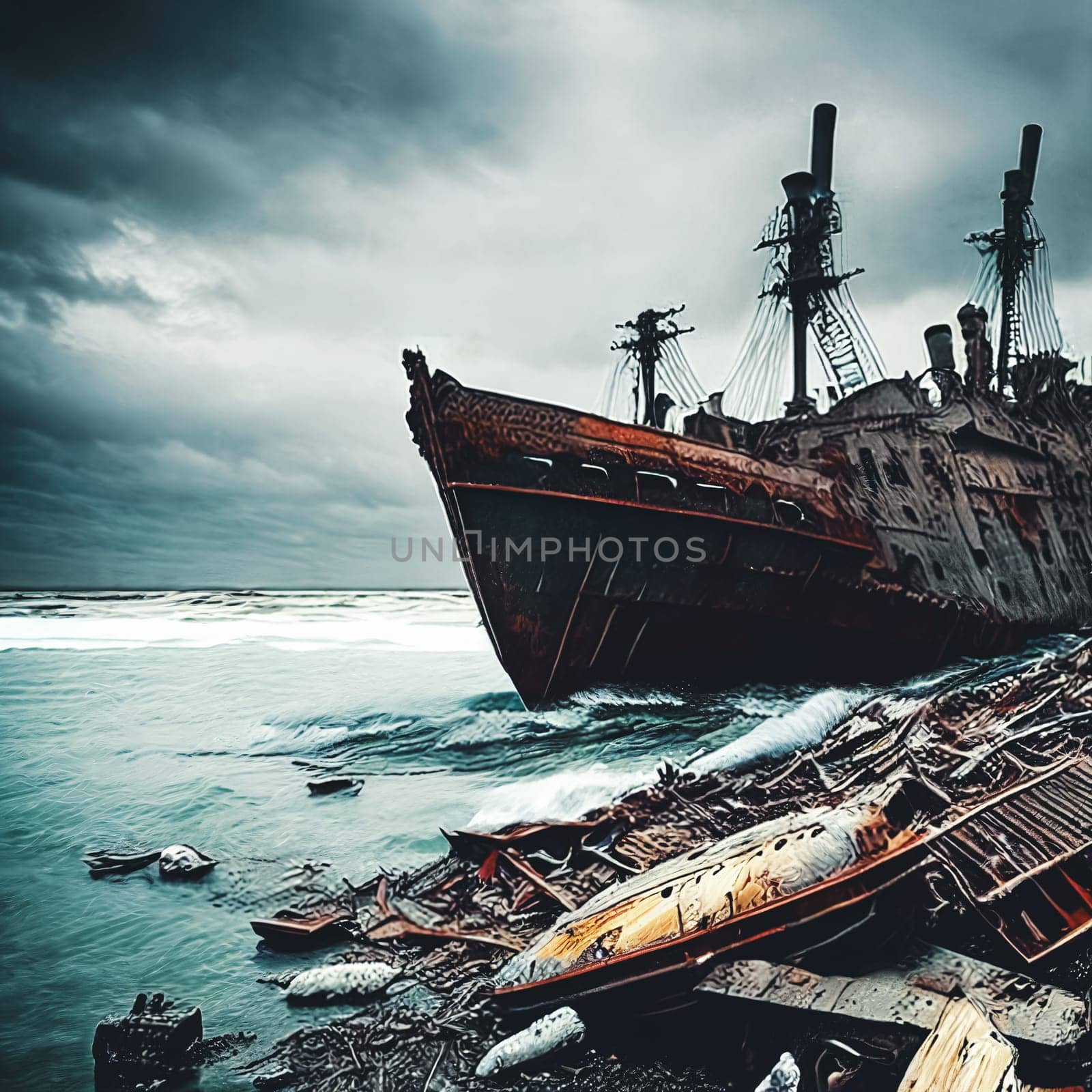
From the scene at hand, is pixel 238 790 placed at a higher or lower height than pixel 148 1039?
lower

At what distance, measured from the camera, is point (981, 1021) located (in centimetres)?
268

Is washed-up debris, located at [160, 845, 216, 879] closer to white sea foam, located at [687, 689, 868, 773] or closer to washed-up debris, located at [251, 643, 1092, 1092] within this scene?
washed-up debris, located at [251, 643, 1092, 1092]

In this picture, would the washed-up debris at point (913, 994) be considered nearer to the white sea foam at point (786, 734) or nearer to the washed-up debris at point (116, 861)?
the white sea foam at point (786, 734)

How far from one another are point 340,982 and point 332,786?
14.0 ft

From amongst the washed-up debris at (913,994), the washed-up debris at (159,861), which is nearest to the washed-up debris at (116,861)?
the washed-up debris at (159,861)

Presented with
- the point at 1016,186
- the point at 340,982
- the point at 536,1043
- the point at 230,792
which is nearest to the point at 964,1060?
the point at 536,1043

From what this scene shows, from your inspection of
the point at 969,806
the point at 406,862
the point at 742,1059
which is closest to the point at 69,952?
the point at 406,862

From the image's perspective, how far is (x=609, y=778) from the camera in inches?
307

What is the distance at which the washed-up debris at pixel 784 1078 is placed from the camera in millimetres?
2652

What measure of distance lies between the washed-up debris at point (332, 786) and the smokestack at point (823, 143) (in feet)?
66.1

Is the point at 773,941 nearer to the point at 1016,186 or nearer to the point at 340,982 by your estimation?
the point at 340,982

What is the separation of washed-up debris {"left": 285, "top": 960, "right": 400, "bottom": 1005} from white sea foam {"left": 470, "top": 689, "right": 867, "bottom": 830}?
250cm

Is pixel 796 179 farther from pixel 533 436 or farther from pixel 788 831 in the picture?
pixel 788 831

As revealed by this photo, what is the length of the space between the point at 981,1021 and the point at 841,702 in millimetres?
7694
